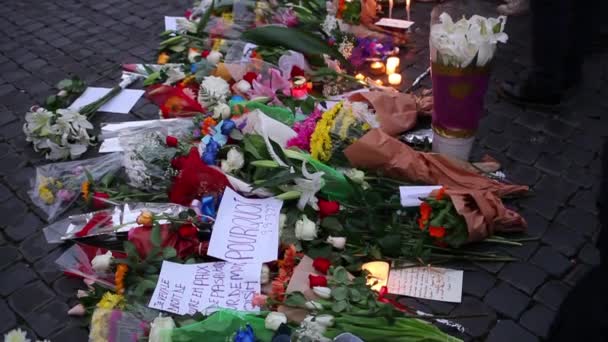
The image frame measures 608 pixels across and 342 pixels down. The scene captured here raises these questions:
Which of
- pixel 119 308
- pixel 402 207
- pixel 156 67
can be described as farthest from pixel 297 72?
pixel 119 308

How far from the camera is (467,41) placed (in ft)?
9.73

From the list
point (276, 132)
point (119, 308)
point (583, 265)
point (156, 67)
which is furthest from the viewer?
point (156, 67)

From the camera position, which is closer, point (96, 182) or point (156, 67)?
point (96, 182)

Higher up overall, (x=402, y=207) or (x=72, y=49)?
(x=402, y=207)

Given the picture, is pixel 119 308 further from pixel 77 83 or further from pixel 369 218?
pixel 77 83

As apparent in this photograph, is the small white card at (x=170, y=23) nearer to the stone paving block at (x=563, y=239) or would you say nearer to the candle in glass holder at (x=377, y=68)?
the candle in glass holder at (x=377, y=68)

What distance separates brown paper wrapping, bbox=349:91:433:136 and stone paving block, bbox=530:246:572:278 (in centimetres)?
114

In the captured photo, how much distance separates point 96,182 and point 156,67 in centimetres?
163

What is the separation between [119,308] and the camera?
2.57 metres

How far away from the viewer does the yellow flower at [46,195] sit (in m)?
3.39

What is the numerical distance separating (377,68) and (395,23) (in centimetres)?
69

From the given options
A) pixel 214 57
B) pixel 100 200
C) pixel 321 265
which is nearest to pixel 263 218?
pixel 321 265

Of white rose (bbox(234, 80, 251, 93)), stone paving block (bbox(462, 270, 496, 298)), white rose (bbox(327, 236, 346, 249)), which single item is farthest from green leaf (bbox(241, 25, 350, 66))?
stone paving block (bbox(462, 270, 496, 298))

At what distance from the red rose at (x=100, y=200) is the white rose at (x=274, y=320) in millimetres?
1413
